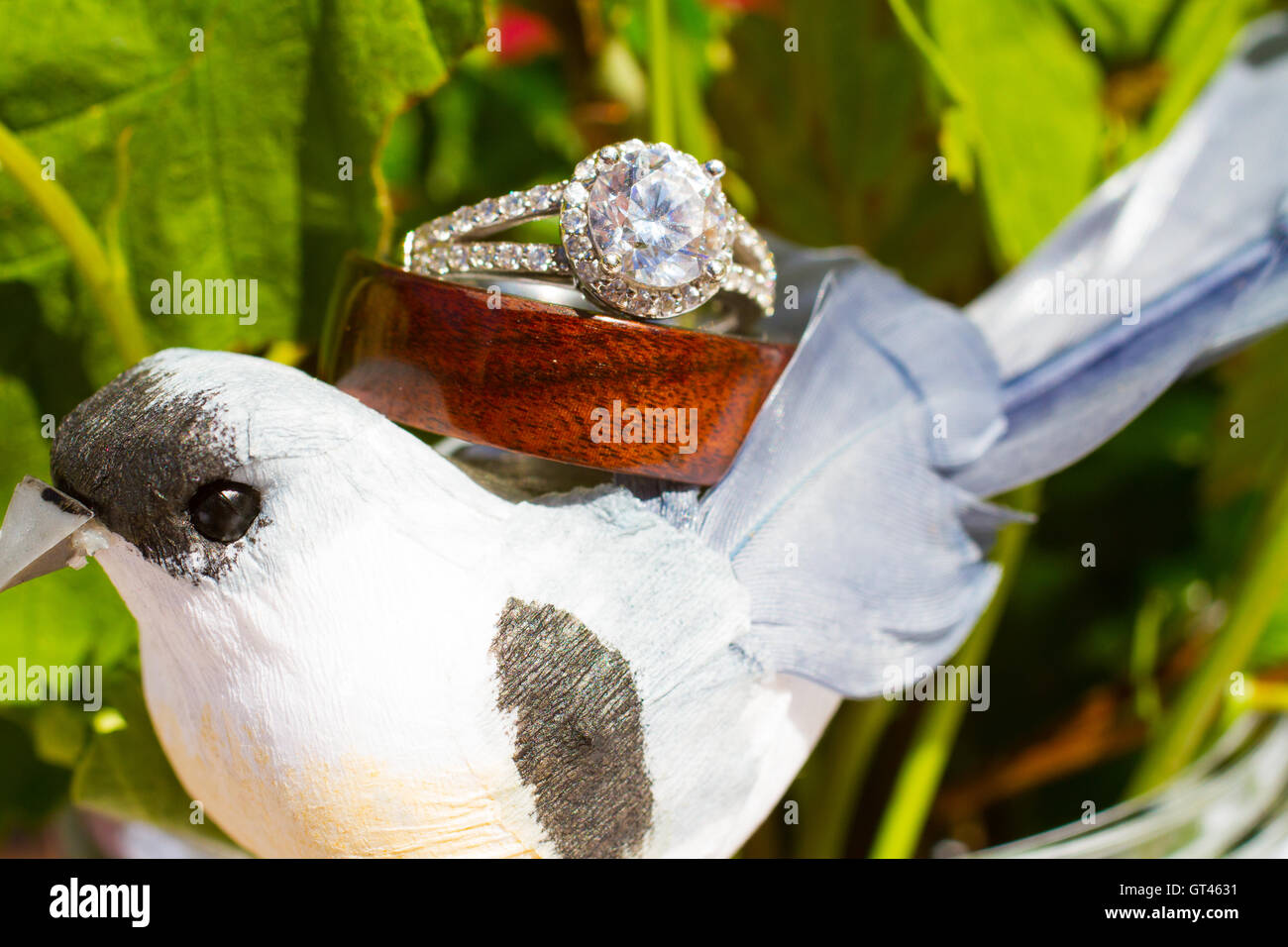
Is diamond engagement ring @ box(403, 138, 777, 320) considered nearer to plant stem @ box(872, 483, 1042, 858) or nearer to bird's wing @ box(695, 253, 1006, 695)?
bird's wing @ box(695, 253, 1006, 695)

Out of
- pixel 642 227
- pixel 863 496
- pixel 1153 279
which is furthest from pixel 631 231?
pixel 1153 279

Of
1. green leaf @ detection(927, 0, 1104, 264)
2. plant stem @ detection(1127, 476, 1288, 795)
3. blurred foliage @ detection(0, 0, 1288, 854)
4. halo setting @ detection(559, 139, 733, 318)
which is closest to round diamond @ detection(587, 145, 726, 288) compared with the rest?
halo setting @ detection(559, 139, 733, 318)

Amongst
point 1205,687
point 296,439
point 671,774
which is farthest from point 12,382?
point 1205,687

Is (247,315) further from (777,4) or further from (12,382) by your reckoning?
(777,4)

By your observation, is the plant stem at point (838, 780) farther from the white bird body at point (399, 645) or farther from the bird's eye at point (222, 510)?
the bird's eye at point (222, 510)

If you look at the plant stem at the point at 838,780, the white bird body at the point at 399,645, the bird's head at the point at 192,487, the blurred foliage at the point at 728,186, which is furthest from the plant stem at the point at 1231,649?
the bird's head at the point at 192,487

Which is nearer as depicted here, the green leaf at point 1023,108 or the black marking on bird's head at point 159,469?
the black marking on bird's head at point 159,469
